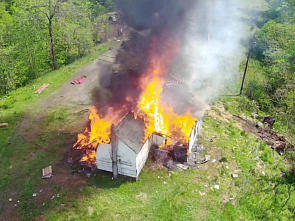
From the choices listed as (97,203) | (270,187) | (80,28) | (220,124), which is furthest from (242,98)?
(80,28)

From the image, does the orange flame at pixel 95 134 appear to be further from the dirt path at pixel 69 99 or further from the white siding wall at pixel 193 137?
the white siding wall at pixel 193 137

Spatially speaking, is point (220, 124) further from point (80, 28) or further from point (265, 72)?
point (80, 28)

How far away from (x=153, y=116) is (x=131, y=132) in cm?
311

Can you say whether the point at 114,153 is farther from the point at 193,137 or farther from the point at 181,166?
the point at 193,137

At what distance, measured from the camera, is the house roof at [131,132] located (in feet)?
A: 54.2

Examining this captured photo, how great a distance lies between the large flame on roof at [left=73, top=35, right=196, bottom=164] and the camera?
18953 millimetres

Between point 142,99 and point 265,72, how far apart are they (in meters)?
20.3

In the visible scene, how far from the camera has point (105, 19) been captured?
39.9 metres

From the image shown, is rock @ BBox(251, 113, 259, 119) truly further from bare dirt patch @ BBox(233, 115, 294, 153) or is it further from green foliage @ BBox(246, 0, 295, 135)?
green foliage @ BBox(246, 0, 295, 135)

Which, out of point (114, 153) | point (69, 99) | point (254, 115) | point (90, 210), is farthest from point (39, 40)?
point (254, 115)

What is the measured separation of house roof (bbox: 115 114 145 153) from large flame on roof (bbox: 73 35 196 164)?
480 mm

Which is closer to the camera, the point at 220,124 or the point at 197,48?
the point at 220,124

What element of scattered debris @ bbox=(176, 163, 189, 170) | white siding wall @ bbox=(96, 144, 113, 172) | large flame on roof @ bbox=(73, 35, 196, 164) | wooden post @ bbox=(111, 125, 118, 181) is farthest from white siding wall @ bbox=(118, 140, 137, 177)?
scattered debris @ bbox=(176, 163, 189, 170)

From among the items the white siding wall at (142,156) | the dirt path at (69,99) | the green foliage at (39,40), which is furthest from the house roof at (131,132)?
the green foliage at (39,40)
